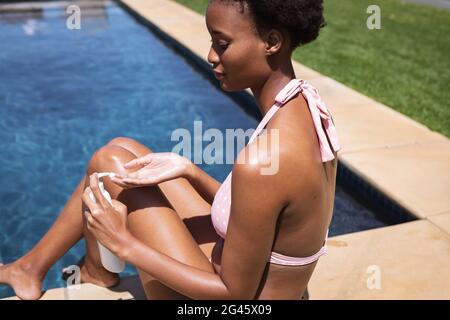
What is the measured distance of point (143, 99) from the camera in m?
7.98

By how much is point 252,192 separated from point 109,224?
2.21ft

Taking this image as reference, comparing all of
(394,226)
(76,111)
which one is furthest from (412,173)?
(76,111)

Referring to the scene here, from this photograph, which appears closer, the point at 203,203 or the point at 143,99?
the point at 203,203

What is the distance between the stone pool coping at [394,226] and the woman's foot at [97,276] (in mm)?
45

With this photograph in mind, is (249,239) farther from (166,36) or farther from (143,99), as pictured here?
(166,36)

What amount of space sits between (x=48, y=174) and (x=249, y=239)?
4440mm

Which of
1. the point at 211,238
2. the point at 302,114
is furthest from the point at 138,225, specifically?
the point at 302,114

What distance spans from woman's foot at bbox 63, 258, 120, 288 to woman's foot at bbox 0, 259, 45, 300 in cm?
24

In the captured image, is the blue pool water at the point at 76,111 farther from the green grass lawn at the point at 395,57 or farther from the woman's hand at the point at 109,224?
the green grass lawn at the point at 395,57

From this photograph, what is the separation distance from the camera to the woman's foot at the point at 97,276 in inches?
114

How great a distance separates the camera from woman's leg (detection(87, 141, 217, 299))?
226cm

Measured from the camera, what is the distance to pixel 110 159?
2.54m
